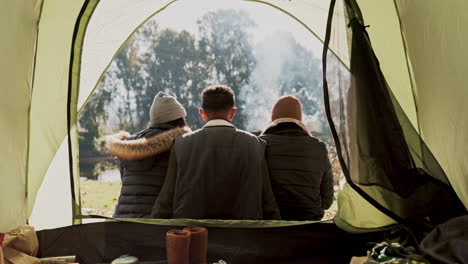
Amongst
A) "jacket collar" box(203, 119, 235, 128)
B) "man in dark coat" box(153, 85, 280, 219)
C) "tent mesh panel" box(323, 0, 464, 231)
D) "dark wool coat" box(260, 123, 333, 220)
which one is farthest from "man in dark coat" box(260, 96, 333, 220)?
"tent mesh panel" box(323, 0, 464, 231)

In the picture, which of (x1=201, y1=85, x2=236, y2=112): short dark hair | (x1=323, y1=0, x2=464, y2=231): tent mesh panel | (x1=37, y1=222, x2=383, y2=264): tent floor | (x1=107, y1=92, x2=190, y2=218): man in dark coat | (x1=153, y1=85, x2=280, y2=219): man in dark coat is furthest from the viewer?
(x1=201, y1=85, x2=236, y2=112): short dark hair

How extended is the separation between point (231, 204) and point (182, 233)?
53 centimetres

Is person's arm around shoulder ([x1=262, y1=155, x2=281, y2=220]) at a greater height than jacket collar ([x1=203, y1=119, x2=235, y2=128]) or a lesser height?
lesser

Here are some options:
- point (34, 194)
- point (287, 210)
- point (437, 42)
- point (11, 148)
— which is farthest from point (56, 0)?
point (437, 42)

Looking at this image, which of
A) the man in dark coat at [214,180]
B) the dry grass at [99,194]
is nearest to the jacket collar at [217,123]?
the man in dark coat at [214,180]

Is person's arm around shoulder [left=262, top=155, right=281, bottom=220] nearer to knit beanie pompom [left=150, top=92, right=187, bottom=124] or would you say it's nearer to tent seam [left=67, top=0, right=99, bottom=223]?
knit beanie pompom [left=150, top=92, right=187, bottom=124]

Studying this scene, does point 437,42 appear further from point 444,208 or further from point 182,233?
point 182,233

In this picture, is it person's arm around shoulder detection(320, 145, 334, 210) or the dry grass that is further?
the dry grass

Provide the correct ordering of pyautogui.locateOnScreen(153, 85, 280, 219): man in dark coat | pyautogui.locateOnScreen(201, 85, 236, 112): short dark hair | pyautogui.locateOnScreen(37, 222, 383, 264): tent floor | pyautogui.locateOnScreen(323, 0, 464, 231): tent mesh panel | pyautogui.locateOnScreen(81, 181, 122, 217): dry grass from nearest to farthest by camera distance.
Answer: pyautogui.locateOnScreen(323, 0, 464, 231): tent mesh panel, pyautogui.locateOnScreen(37, 222, 383, 264): tent floor, pyautogui.locateOnScreen(153, 85, 280, 219): man in dark coat, pyautogui.locateOnScreen(201, 85, 236, 112): short dark hair, pyautogui.locateOnScreen(81, 181, 122, 217): dry grass

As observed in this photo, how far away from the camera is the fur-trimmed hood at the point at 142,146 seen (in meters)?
2.32

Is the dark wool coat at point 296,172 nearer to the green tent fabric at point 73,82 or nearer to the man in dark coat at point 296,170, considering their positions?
the man in dark coat at point 296,170

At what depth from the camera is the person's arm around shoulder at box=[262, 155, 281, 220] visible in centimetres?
229

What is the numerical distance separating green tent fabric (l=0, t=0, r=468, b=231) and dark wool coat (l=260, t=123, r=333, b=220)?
45cm

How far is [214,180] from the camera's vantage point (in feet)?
7.37
